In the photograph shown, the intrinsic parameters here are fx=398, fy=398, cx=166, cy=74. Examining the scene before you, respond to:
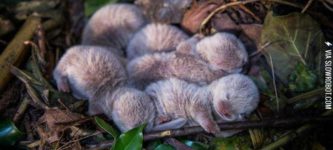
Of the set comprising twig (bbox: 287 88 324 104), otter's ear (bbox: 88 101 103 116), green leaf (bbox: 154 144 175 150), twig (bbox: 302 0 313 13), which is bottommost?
green leaf (bbox: 154 144 175 150)

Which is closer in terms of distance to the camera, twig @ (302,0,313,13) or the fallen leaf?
twig @ (302,0,313,13)

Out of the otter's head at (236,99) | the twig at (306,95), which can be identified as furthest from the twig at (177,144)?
the twig at (306,95)

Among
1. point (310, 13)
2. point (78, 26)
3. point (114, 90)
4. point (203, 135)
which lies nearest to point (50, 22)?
point (78, 26)

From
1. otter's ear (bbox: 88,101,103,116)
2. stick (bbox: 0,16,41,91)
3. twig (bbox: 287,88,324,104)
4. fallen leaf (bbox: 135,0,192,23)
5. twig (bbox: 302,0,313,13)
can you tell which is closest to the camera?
twig (bbox: 287,88,324,104)

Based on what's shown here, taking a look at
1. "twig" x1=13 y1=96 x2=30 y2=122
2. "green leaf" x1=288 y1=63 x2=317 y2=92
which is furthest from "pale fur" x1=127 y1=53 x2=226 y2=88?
"twig" x1=13 y1=96 x2=30 y2=122

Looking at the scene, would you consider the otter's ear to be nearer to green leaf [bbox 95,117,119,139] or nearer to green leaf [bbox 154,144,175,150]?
green leaf [bbox 95,117,119,139]

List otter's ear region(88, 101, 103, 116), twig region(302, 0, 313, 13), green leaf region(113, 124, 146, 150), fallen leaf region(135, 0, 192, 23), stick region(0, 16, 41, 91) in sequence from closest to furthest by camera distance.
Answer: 1. green leaf region(113, 124, 146, 150)
2. twig region(302, 0, 313, 13)
3. otter's ear region(88, 101, 103, 116)
4. stick region(0, 16, 41, 91)
5. fallen leaf region(135, 0, 192, 23)

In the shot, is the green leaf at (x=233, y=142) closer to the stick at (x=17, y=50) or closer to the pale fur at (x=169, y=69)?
the pale fur at (x=169, y=69)

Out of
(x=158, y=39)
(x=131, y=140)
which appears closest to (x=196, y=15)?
(x=158, y=39)
